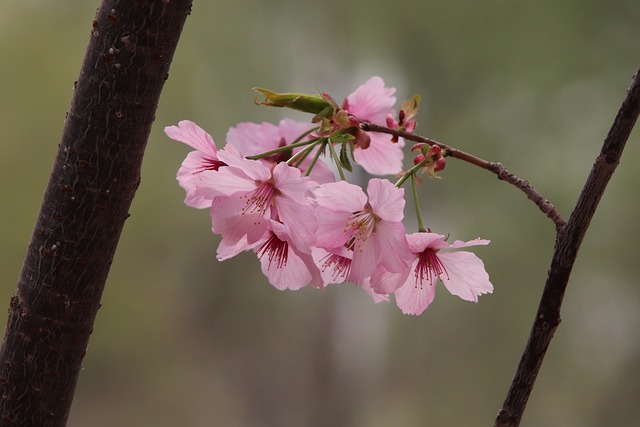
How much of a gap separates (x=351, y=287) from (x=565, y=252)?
4.30 feet

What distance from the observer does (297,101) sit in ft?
1.08

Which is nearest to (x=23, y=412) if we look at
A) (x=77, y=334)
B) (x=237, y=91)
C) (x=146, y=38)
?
(x=77, y=334)

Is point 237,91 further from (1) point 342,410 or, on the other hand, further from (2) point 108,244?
(2) point 108,244

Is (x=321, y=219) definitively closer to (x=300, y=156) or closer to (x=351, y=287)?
(x=300, y=156)

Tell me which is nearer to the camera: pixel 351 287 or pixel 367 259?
pixel 367 259

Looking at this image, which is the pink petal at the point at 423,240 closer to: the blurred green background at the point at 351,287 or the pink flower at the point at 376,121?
the pink flower at the point at 376,121

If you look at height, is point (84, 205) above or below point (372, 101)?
below

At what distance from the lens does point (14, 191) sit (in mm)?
1553

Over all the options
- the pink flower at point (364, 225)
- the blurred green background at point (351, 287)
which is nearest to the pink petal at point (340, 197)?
the pink flower at point (364, 225)

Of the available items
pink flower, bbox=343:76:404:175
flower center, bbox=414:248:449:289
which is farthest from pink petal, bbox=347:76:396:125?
flower center, bbox=414:248:449:289

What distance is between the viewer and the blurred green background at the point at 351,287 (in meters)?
1.56

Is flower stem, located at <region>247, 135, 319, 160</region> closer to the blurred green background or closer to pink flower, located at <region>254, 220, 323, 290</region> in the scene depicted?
pink flower, located at <region>254, 220, 323, 290</region>

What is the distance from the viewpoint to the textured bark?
1.02 ft

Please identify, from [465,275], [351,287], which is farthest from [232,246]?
[351,287]
